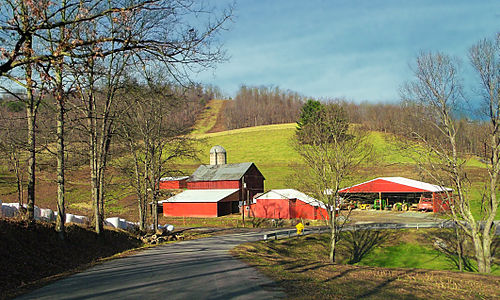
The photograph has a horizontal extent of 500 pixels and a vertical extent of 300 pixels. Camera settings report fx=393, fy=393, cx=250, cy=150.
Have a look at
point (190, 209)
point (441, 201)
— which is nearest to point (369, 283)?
point (441, 201)

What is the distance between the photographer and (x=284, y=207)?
152ft

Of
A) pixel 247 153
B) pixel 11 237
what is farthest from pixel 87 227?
pixel 247 153

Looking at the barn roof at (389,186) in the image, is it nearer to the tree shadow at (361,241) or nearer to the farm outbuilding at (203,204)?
the tree shadow at (361,241)

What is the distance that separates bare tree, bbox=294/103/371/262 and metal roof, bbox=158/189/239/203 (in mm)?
25318

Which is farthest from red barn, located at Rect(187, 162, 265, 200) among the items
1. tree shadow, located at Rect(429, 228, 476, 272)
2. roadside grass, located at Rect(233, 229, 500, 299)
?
roadside grass, located at Rect(233, 229, 500, 299)

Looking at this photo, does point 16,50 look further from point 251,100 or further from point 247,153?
point 251,100

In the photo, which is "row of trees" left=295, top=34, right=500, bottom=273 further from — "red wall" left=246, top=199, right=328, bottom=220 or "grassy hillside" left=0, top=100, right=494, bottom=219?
"red wall" left=246, top=199, right=328, bottom=220

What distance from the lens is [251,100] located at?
154 meters

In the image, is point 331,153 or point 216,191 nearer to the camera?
point 331,153

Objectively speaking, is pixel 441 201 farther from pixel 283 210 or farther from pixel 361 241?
pixel 283 210

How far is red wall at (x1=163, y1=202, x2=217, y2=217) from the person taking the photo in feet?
160

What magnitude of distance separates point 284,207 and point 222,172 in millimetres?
13656

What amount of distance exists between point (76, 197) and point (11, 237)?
1647 inches

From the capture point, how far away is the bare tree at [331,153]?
23.4m
